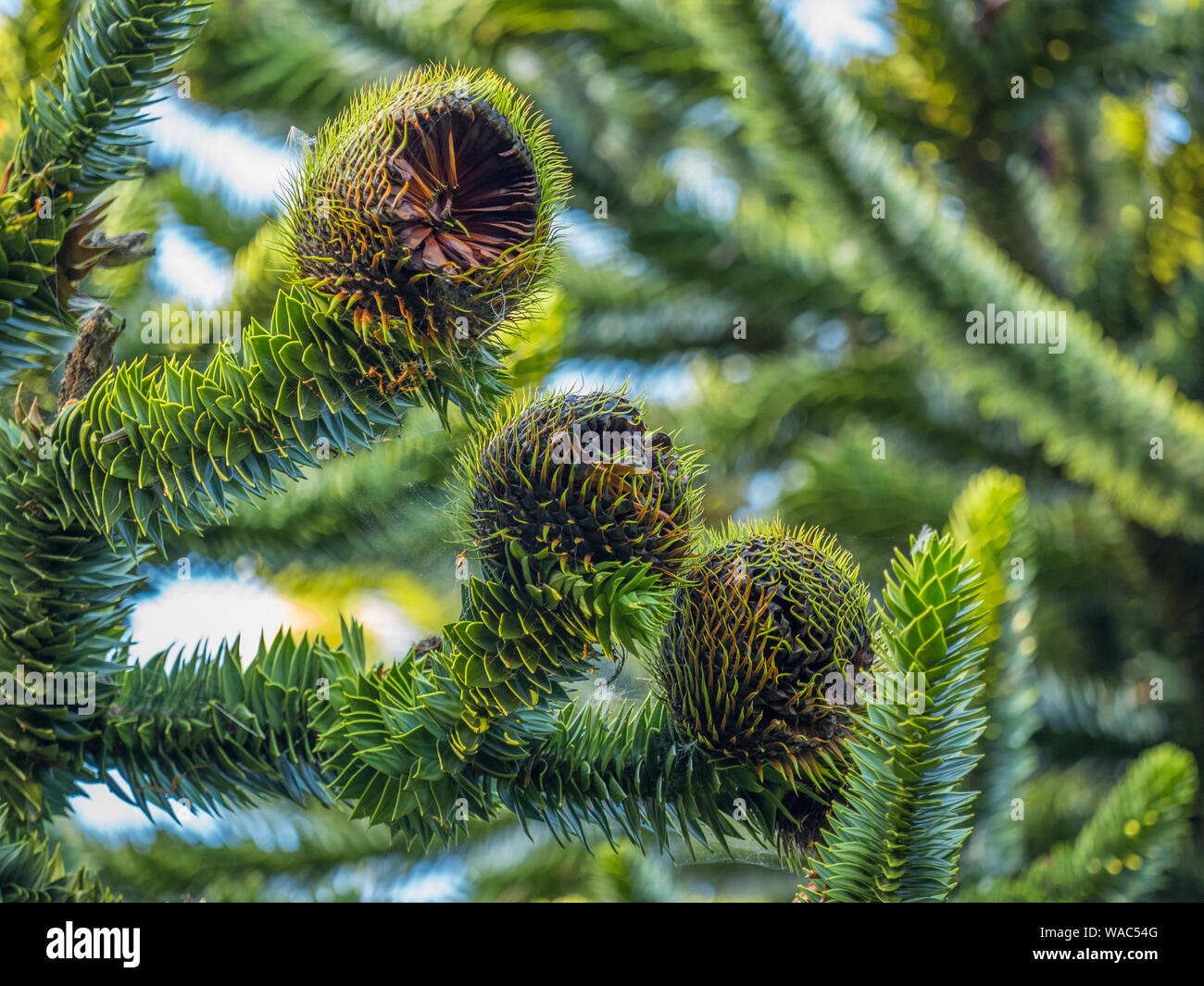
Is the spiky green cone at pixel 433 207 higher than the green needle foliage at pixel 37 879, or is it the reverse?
the spiky green cone at pixel 433 207

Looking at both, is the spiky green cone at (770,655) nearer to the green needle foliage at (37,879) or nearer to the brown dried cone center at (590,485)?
the brown dried cone center at (590,485)

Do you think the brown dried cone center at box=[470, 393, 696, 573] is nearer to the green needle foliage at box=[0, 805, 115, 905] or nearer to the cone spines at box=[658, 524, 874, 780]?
the cone spines at box=[658, 524, 874, 780]

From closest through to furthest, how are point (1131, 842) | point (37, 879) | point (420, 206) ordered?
point (420, 206)
point (37, 879)
point (1131, 842)

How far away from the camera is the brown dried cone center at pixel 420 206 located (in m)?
0.36

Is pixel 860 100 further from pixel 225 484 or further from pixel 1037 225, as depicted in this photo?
pixel 225 484

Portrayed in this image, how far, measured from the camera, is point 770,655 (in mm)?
409

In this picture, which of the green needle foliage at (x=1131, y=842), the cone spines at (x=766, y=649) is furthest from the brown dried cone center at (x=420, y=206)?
the green needle foliage at (x=1131, y=842)

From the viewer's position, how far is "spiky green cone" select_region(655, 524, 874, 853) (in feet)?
1.36

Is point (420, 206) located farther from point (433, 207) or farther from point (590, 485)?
point (590, 485)

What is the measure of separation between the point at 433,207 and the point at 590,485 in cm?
12

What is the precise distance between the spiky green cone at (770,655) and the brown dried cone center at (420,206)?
0.17 m

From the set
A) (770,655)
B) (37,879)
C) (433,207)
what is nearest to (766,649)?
(770,655)

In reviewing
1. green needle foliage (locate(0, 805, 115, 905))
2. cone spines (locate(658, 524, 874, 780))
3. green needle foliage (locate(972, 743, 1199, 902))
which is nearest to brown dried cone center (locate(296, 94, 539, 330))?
cone spines (locate(658, 524, 874, 780))

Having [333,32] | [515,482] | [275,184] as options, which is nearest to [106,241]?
[275,184]
